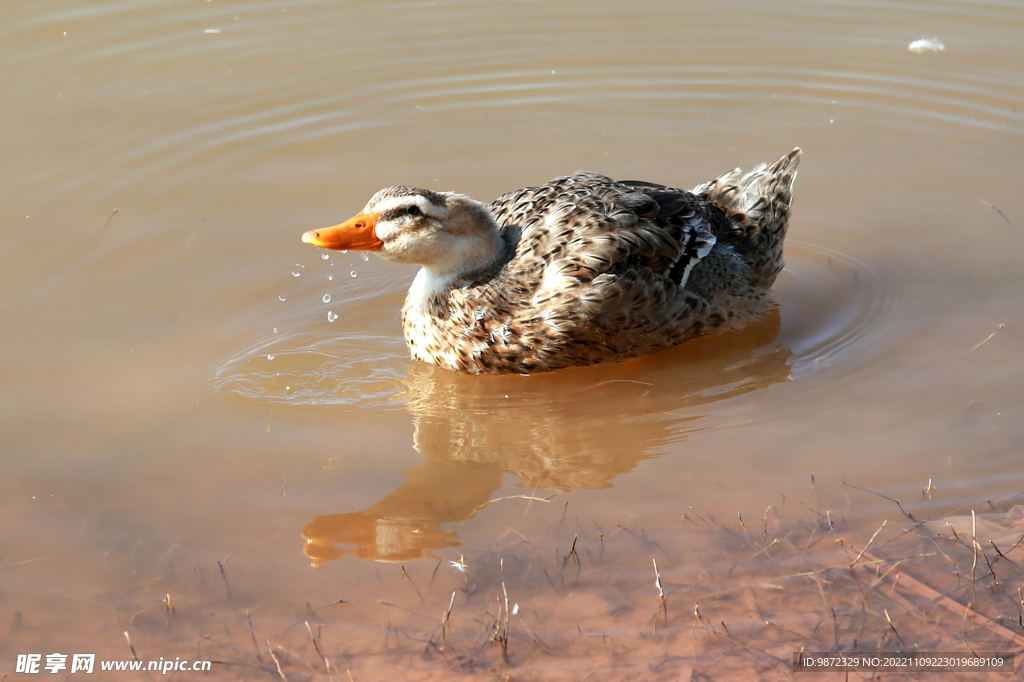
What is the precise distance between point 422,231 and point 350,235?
409 millimetres

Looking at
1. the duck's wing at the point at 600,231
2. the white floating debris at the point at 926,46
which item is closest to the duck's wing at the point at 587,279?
the duck's wing at the point at 600,231

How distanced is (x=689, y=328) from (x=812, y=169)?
2561 millimetres


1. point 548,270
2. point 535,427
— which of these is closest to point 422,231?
point 548,270

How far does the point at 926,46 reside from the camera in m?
9.47

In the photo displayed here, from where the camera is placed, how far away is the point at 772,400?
5715 mm

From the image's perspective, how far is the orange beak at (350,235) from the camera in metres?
5.58

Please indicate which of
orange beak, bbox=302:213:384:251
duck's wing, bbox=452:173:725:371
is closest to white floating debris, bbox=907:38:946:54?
duck's wing, bbox=452:173:725:371

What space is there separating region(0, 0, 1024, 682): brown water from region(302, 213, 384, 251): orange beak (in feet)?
2.69

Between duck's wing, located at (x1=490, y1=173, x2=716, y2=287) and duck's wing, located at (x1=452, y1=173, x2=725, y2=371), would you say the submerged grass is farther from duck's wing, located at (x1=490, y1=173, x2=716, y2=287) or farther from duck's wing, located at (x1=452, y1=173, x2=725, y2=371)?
duck's wing, located at (x1=490, y1=173, x2=716, y2=287)

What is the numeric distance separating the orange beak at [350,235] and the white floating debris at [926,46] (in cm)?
623

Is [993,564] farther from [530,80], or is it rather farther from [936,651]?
[530,80]

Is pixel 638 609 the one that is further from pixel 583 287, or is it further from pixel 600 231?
pixel 600 231

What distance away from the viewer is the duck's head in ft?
18.6

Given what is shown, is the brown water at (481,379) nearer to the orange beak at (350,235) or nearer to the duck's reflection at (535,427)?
the duck's reflection at (535,427)
